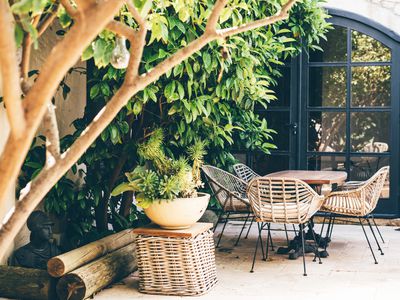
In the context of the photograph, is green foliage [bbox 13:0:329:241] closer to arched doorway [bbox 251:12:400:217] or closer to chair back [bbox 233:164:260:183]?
chair back [bbox 233:164:260:183]

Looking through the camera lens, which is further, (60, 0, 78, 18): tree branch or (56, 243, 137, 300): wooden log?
(56, 243, 137, 300): wooden log

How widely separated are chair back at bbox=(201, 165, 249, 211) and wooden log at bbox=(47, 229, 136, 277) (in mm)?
972

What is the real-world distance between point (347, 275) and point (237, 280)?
90 centimetres

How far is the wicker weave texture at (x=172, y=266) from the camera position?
4855 mm

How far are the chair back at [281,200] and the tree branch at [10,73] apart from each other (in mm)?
3781

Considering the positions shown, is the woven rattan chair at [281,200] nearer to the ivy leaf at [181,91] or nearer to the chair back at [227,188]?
the chair back at [227,188]

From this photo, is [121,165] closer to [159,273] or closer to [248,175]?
[159,273]

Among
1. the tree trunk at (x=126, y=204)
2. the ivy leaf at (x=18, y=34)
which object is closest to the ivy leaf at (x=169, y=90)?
the tree trunk at (x=126, y=204)

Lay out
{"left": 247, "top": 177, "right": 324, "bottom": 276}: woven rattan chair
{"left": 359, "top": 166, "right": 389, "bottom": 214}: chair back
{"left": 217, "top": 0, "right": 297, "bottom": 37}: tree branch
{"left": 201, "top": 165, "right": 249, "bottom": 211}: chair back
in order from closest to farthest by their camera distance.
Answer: {"left": 217, "top": 0, "right": 297, "bottom": 37}: tree branch < {"left": 247, "top": 177, "right": 324, "bottom": 276}: woven rattan chair < {"left": 359, "top": 166, "right": 389, "bottom": 214}: chair back < {"left": 201, "top": 165, "right": 249, "bottom": 211}: chair back

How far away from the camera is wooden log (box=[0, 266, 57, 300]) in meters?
4.65

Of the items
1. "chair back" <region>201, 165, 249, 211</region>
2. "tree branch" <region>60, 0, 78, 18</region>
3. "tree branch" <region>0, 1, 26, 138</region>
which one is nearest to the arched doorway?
"chair back" <region>201, 165, 249, 211</region>

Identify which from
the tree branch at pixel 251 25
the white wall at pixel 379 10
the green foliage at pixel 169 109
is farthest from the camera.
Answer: the white wall at pixel 379 10

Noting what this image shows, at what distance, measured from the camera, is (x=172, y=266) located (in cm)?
489

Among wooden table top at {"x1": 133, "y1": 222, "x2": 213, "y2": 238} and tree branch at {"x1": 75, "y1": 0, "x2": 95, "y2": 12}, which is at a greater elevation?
→ tree branch at {"x1": 75, "y1": 0, "x2": 95, "y2": 12}
